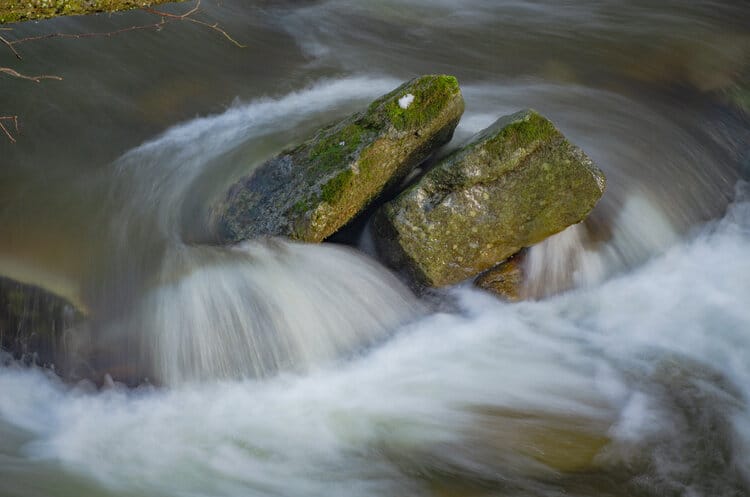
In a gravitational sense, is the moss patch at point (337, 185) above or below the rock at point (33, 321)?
above

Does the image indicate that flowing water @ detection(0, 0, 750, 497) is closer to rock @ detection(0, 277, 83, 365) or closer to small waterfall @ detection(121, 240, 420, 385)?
small waterfall @ detection(121, 240, 420, 385)

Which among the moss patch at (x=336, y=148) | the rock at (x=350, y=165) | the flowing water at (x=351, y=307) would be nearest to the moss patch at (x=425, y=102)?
the rock at (x=350, y=165)

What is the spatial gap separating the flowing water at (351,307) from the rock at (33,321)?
14cm

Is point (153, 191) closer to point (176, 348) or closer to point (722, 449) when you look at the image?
point (176, 348)

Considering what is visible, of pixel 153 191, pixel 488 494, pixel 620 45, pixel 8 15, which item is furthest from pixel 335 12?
pixel 488 494

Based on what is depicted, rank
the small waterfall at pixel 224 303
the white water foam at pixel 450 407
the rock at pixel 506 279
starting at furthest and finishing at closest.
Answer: the rock at pixel 506 279
the small waterfall at pixel 224 303
the white water foam at pixel 450 407

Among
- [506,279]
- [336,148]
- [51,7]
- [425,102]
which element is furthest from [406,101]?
[51,7]

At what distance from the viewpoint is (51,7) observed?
565 centimetres

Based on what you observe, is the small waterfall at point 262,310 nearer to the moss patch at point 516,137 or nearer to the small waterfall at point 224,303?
the small waterfall at point 224,303

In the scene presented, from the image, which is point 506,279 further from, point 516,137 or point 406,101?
point 406,101

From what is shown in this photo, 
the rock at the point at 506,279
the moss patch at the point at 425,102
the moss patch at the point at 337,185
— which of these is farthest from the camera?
the rock at the point at 506,279

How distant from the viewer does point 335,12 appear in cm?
998

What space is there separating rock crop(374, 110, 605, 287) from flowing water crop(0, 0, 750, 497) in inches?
16.4

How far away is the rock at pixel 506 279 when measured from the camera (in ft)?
19.3
